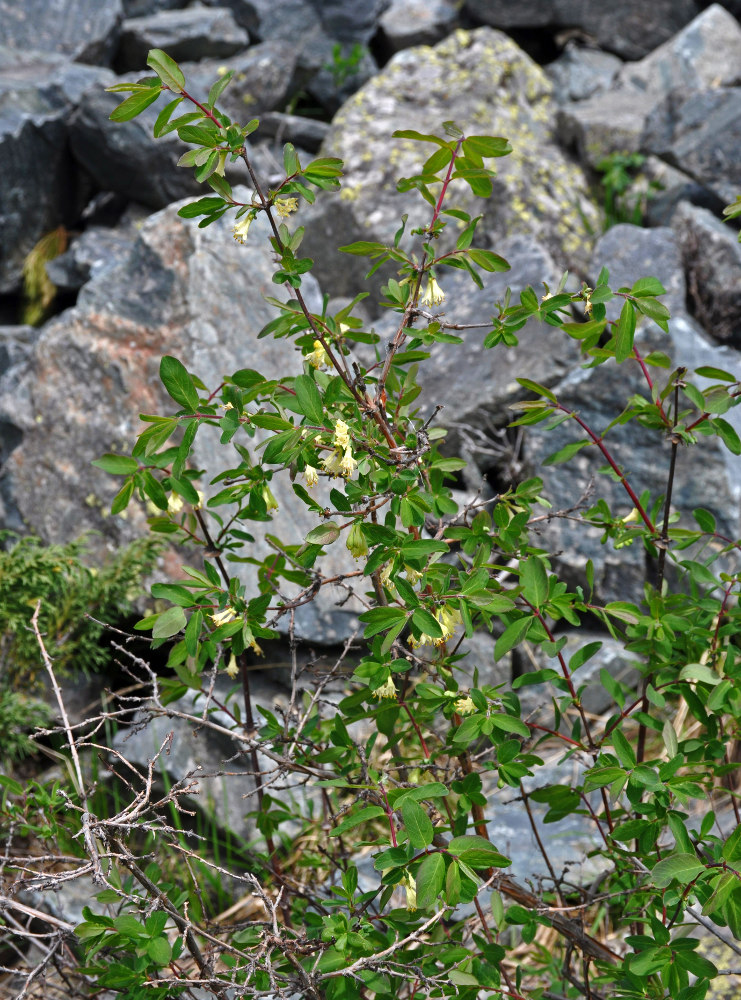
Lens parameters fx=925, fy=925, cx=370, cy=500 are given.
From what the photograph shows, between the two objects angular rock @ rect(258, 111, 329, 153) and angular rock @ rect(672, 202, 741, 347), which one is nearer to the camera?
angular rock @ rect(672, 202, 741, 347)

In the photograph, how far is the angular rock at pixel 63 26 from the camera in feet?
17.3

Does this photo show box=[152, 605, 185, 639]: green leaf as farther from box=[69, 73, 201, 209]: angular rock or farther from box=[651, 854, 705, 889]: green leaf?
box=[69, 73, 201, 209]: angular rock

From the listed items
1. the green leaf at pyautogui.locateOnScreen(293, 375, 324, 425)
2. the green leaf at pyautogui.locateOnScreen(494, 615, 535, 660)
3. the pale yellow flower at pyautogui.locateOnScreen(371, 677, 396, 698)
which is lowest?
the pale yellow flower at pyautogui.locateOnScreen(371, 677, 396, 698)

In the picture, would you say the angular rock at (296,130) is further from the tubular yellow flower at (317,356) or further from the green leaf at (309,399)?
the green leaf at (309,399)

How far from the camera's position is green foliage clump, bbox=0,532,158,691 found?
8.38 feet

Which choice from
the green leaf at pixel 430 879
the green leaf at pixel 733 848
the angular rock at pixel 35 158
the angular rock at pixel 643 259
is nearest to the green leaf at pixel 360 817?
the green leaf at pixel 430 879

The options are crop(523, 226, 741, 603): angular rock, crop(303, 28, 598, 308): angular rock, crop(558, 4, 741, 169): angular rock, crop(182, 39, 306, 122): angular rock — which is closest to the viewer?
crop(523, 226, 741, 603): angular rock

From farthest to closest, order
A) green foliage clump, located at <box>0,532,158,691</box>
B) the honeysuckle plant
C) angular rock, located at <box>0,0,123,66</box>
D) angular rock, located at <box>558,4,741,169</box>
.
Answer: angular rock, located at <box>0,0,123,66</box> < angular rock, located at <box>558,4,741,169</box> < green foliage clump, located at <box>0,532,158,691</box> < the honeysuckle plant

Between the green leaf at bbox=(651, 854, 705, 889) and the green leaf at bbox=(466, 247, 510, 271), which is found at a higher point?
the green leaf at bbox=(466, 247, 510, 271)

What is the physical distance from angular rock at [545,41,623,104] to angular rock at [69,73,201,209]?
7.75ft

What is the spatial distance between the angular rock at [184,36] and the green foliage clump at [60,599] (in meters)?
3.65

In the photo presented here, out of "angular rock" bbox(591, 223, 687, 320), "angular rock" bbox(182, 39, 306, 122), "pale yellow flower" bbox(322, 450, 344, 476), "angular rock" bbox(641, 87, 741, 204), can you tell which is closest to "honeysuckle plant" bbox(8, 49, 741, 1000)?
"pale yellow flower" bbox(322, 450, 344, 476)

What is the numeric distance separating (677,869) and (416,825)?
0.38 meters

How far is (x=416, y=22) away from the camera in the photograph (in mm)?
5559
